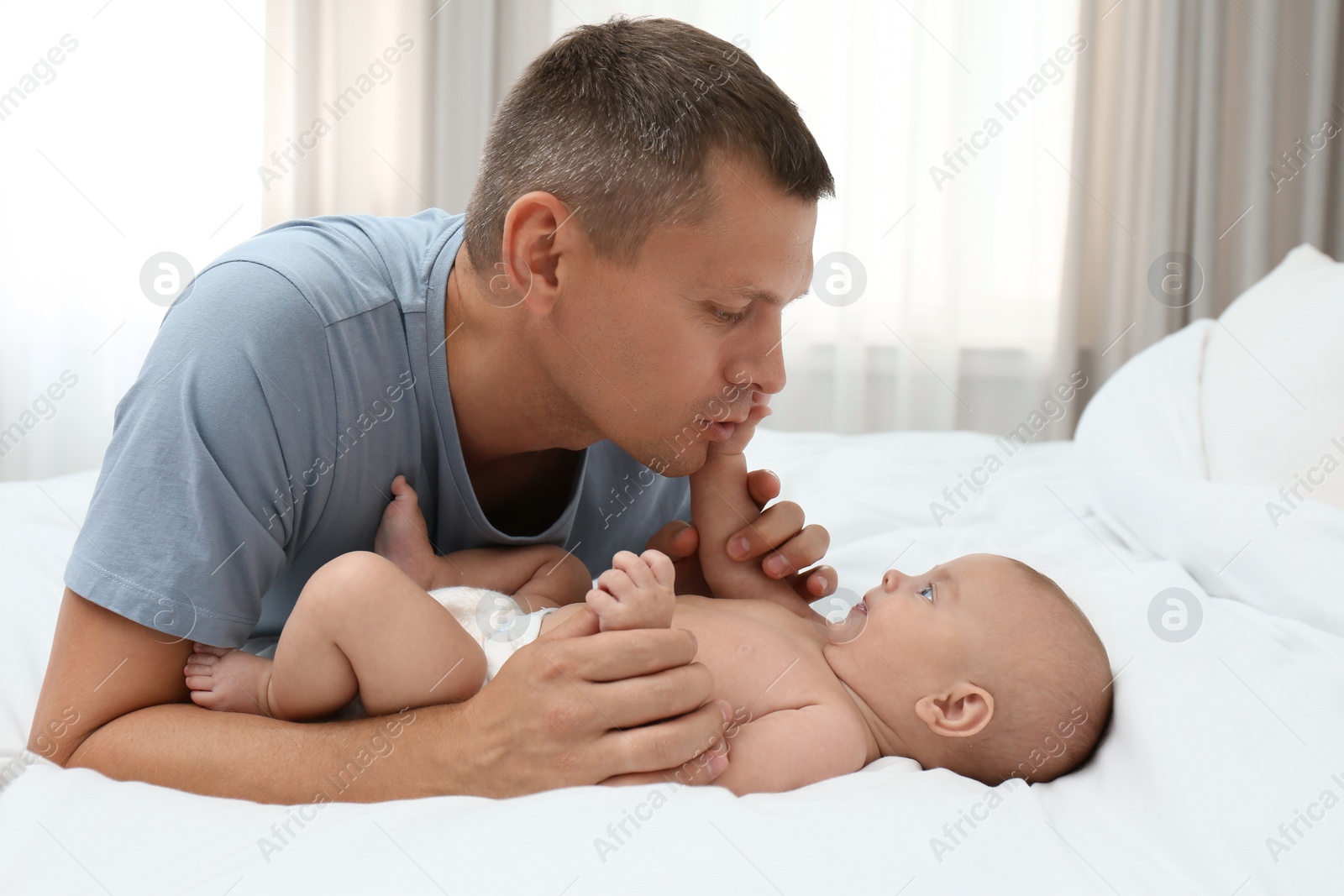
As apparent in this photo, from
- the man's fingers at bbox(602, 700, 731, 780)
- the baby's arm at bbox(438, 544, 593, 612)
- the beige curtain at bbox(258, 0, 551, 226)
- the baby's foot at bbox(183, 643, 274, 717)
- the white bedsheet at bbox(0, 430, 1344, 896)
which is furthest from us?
the beige curtain at bbox(258, 0, 551, 226)

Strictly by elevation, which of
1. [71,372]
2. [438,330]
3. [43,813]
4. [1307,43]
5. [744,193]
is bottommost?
[71,372]

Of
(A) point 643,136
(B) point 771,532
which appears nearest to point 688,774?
(B) point 771,532

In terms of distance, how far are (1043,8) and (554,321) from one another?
Result: 2.67 metres

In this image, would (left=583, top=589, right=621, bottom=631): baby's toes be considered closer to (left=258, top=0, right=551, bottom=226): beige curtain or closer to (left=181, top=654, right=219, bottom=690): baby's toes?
(left=181, top=654, right=219, bottom=690): baby's toes

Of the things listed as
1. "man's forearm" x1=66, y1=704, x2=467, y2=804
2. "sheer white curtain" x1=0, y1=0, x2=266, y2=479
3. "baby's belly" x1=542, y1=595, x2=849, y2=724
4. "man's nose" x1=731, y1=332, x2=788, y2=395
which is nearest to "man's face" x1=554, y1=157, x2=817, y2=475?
"man's nose" x1=731, y1=332, x2=788, y2=395

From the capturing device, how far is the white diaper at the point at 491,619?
3.50 ft

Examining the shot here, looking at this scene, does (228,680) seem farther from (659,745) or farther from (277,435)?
(659,745)

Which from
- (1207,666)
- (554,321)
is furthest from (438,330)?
(1207,666)

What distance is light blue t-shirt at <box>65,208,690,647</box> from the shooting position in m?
0.90

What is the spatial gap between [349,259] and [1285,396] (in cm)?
138

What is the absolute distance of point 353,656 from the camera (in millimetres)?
932

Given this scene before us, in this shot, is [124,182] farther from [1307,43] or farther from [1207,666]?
[1307,43]

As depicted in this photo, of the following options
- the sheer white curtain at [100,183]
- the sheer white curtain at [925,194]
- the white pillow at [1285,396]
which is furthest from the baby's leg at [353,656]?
the sheer white curtain at [100,183]

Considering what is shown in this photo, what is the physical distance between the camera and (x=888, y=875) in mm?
684
